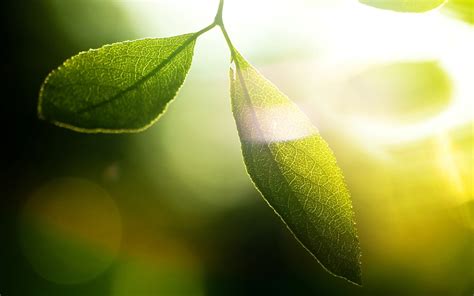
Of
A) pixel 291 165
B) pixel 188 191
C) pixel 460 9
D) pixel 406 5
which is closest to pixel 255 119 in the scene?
pixel 291 165

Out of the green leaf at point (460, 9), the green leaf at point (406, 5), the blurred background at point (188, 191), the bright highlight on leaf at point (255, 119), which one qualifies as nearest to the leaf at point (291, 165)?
the bright highlight on leaf at point (255, 119)

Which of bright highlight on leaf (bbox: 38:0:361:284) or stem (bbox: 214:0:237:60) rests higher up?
stem (bbox: 214:0:237:60)

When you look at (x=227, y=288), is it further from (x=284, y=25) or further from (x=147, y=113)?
(x=147, y=113)

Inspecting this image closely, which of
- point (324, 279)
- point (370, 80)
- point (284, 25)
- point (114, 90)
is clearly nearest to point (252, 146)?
point (114, 90)

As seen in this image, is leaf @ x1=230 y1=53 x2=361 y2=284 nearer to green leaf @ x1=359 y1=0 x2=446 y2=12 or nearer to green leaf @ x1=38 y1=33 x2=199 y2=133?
green leaf @ x1=38 y1=33 x2=199 y2=133

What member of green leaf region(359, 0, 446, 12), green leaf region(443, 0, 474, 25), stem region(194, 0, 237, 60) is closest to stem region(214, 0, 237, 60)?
stem region(194, 0, 237, 60)

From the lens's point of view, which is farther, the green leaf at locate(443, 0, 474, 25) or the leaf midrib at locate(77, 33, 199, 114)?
the green leaf at locate(443, 0, 474, 25)
